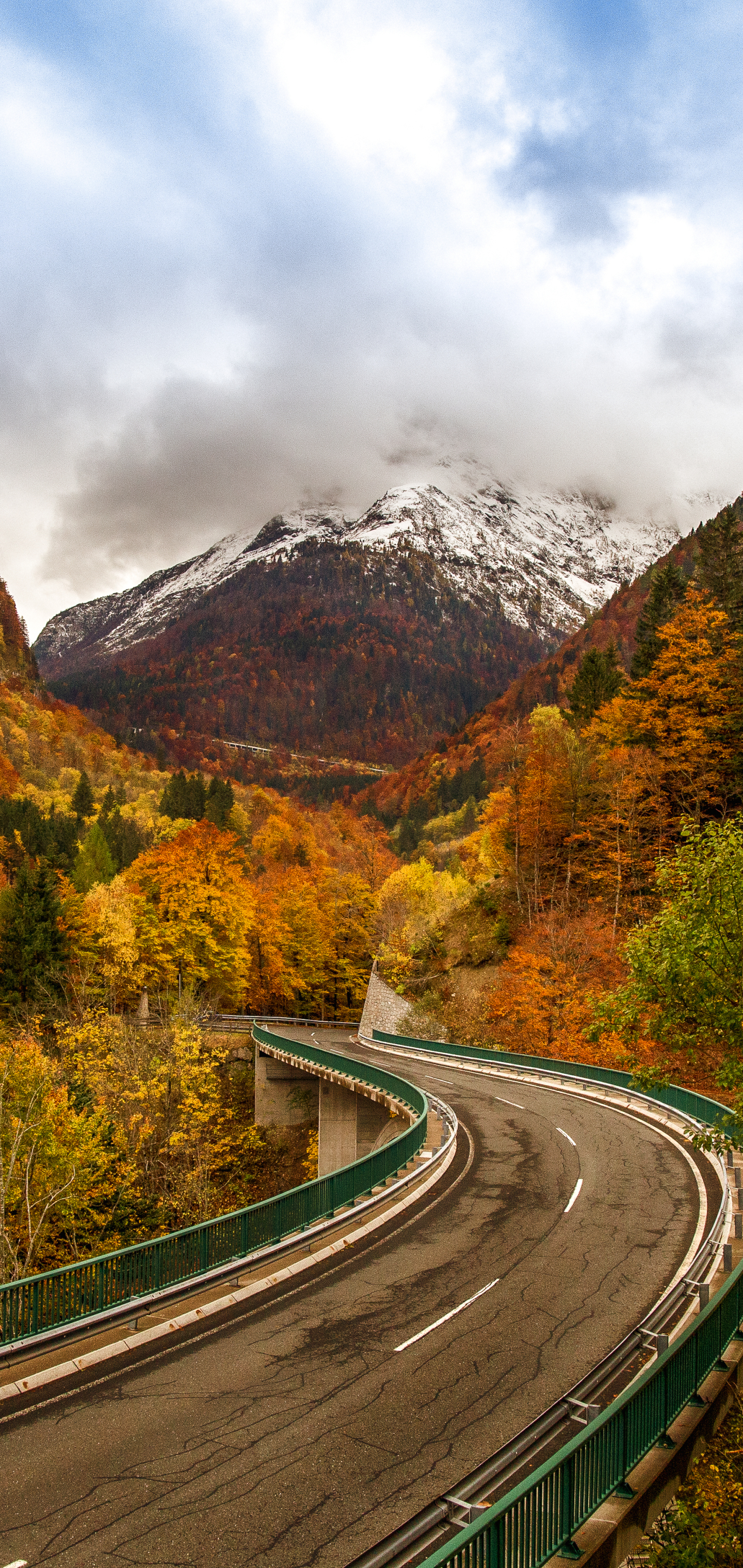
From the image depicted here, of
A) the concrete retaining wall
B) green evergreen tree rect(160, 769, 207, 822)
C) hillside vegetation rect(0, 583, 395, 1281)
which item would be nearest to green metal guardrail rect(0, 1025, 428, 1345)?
hillside vegetation rect(0, 583, 395, 1281)

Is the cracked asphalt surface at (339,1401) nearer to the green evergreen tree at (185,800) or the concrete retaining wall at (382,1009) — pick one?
the concrete retaining wall at (382,1009)

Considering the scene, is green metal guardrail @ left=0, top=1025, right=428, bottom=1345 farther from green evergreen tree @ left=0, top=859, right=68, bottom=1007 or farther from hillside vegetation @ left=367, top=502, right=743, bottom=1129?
green evergreen tree @ left=0, top=859, right=68, bottom=1007

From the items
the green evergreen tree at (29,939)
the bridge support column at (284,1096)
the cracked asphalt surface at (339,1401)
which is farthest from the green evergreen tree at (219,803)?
the cracked asphalt surface at (339,1401)

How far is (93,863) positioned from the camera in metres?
74.1

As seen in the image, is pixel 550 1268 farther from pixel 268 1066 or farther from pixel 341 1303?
pixel 268 1066

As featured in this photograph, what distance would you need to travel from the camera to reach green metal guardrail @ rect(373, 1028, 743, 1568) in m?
6.49

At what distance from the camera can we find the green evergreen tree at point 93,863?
231 ft

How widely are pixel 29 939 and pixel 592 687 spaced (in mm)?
40705

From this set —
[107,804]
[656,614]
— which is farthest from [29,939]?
[107,804]

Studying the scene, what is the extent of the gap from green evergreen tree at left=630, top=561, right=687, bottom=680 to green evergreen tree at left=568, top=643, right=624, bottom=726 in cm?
163

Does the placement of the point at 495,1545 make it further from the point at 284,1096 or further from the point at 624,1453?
the point at 284,1096

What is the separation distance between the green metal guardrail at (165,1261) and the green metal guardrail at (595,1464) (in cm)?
617

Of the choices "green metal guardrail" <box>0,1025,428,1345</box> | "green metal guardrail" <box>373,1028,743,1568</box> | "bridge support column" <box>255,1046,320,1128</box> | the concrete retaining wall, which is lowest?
"bridge support column" <box>255,1046,320,1128</box>

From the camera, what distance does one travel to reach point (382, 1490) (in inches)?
320
